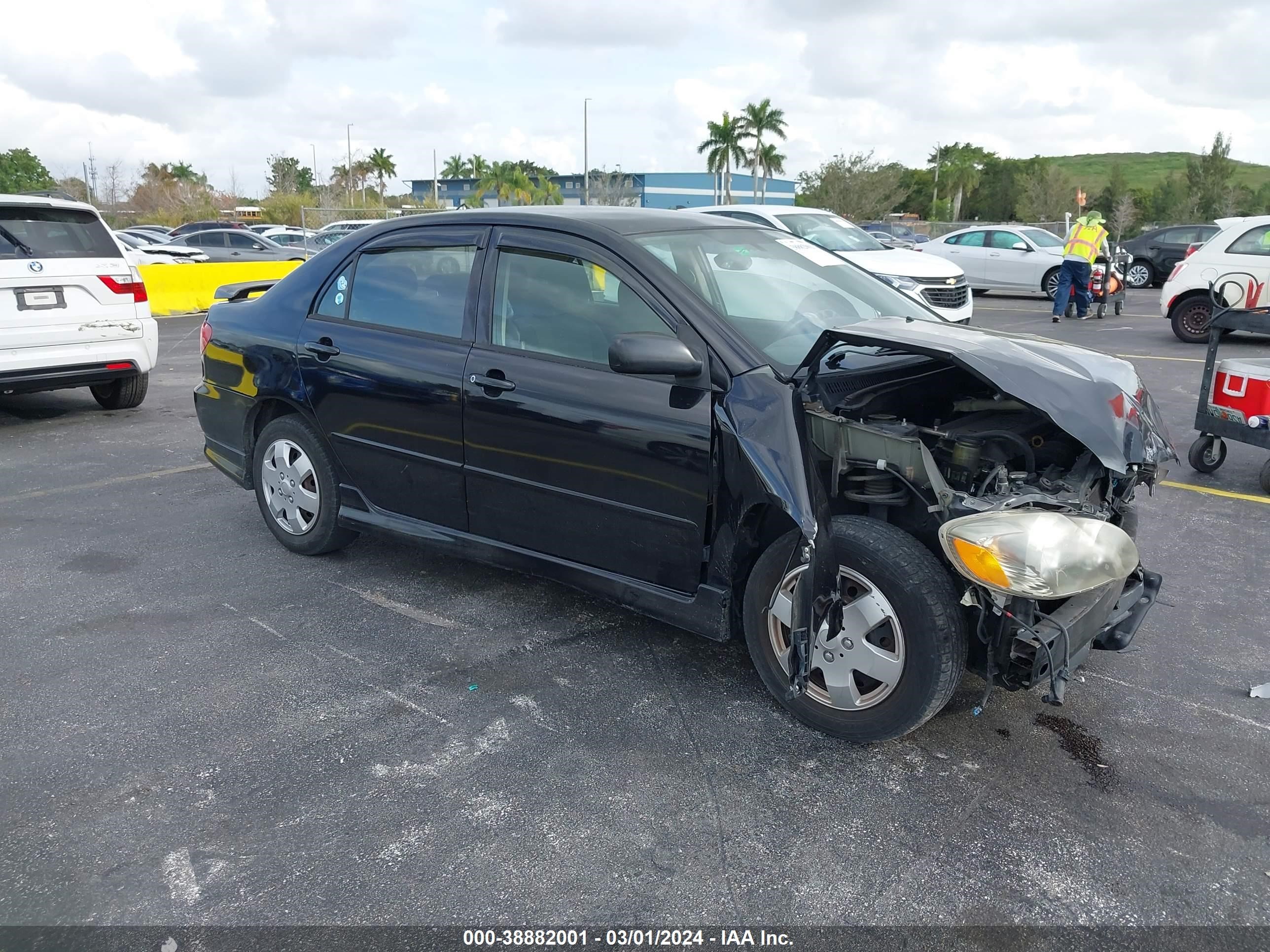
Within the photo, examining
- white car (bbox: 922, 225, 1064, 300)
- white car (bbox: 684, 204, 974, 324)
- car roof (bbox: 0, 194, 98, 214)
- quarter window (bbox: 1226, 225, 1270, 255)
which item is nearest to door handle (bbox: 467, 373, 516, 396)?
car roof (bbox: 0, 194, 98, 214)

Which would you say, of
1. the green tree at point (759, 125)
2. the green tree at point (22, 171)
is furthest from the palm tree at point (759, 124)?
the green tree at point (22, 171)

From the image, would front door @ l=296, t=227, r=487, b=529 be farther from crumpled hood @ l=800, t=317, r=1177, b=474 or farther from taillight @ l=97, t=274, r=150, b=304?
taillight @ l=97, t=274, r=150, b=304

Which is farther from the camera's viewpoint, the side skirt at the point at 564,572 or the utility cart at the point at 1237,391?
the utility cart at the point at 1237,391

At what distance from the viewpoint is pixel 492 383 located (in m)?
3.85

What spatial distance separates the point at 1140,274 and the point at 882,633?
2338 cm

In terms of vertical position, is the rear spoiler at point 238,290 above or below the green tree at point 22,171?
below

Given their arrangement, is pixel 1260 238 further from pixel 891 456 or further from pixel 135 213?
pixel 135 213

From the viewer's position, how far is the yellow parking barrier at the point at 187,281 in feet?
55.4

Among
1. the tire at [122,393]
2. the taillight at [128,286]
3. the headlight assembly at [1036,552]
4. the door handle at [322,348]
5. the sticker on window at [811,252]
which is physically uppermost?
the sticker on window at [811,252]

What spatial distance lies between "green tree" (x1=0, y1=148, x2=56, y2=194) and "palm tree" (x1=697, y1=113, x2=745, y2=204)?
4031 cm

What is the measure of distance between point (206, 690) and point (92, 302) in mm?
5495

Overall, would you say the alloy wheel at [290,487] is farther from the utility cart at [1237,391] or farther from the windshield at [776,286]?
the utility cart at [1237,391]

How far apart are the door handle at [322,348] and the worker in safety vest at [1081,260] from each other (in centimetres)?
1281

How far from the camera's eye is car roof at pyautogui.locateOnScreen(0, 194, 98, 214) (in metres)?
7.43
